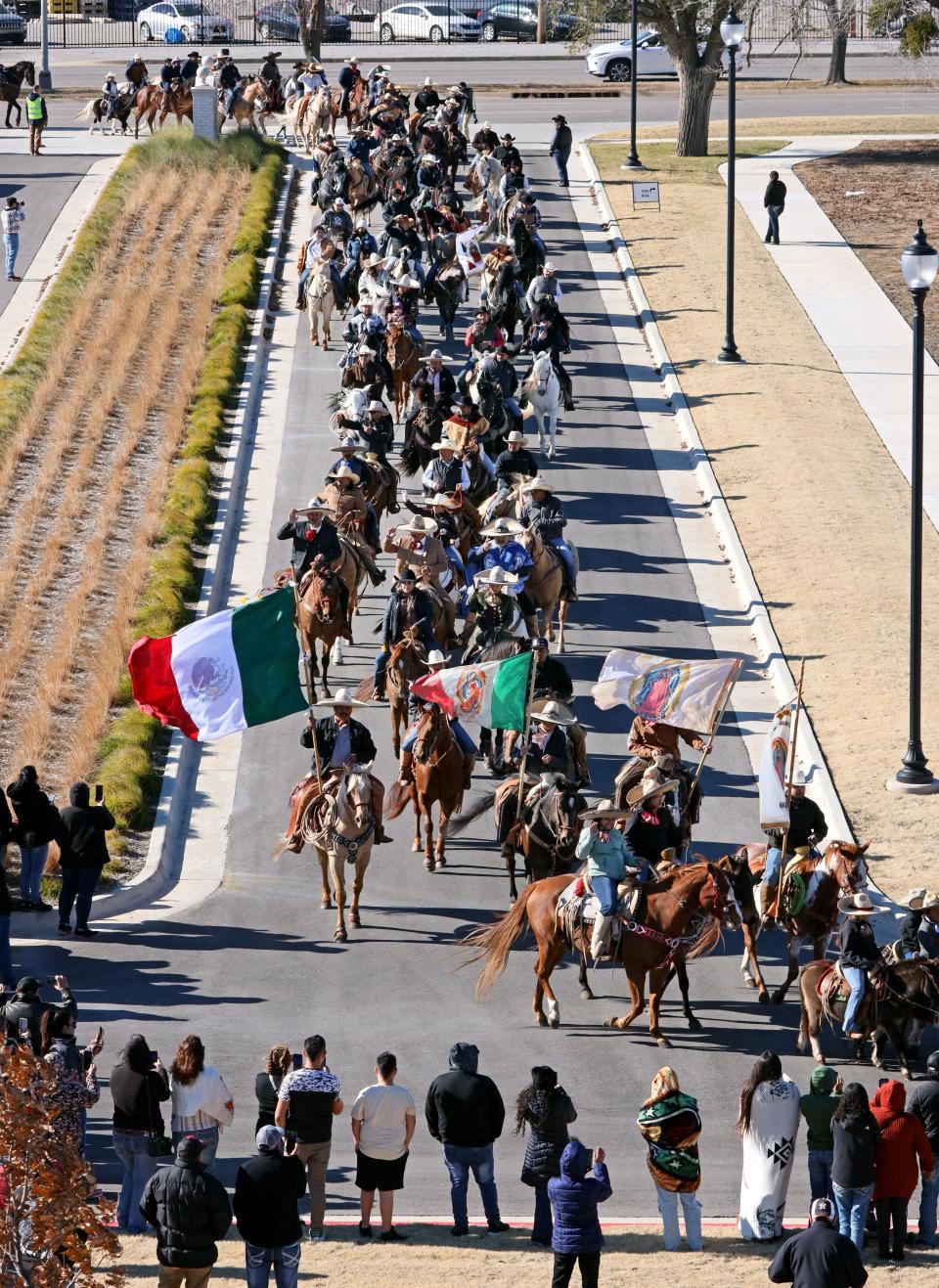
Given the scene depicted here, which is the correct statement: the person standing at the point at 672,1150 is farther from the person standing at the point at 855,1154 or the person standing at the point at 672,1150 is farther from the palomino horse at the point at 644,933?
the palomino horse at the point at 644,933

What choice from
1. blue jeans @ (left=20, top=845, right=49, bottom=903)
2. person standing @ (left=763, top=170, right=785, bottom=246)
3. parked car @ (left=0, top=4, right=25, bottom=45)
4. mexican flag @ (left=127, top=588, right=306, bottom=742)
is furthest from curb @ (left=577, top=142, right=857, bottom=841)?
parked car @ (left=0, top=4, right=25, bottom=45)

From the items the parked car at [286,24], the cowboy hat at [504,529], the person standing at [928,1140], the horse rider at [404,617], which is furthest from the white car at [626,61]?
the person standing at [928,1140]

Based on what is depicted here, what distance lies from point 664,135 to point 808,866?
136ft

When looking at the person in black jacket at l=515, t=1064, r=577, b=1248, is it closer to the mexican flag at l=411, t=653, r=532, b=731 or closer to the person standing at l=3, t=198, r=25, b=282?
the mexican flag at l=411, t=653, r=532, b=731

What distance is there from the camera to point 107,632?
92.0 feet

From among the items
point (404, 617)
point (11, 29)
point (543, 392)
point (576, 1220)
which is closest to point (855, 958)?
point (576, 1220)

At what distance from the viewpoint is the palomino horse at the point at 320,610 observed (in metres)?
25.1

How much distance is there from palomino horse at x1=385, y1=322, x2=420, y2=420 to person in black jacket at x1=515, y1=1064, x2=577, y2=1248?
20046 millimetres

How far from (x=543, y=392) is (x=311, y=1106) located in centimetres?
1892

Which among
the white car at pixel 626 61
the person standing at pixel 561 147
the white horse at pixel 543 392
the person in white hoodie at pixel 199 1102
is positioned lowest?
the person in white hoodie at pixel 199 1102

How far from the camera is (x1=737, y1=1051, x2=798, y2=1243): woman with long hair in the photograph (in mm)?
15109

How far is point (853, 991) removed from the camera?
18.0m

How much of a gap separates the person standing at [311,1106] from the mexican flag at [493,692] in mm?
6249

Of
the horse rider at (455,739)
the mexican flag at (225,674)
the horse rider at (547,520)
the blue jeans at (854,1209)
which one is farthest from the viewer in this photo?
the horse rider at (547,520)
